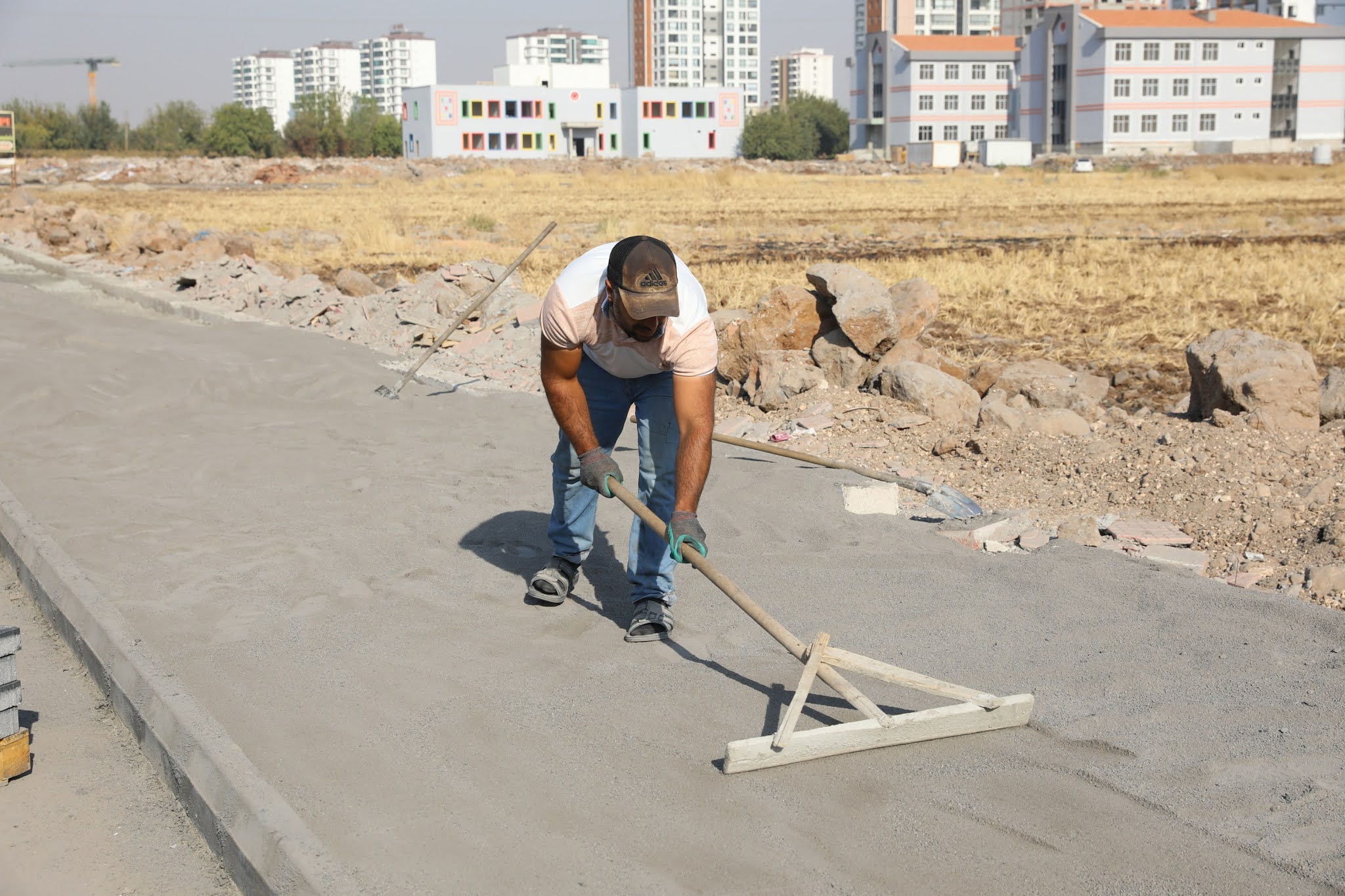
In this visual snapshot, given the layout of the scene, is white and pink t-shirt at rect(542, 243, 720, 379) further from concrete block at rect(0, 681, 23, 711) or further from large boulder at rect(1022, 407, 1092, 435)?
large boulder at rect(1022, 407, 1092, 435)

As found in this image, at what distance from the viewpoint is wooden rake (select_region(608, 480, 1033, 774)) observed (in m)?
3.51


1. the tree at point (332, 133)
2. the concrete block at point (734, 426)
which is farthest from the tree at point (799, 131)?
the concrete block at point (734, 426)

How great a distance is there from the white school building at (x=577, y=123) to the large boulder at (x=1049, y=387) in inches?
3067

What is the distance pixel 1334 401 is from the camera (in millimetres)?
7562

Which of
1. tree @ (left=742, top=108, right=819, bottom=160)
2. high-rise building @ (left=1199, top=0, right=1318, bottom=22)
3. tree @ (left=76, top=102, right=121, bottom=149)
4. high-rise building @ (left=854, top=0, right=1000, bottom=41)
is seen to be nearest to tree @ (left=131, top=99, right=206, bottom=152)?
tree @ (left=76, top=102, right=121, bottom=149)

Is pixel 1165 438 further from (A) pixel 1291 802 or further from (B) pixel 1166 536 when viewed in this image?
(A) pixel 1291 802

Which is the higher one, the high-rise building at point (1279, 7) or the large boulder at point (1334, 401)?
the high-rise building at point (1279, 7)

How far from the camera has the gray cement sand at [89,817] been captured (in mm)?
3059

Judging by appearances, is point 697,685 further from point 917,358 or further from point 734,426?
point 917,358

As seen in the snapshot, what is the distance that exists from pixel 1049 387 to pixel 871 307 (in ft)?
4.61

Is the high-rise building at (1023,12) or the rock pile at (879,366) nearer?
the rock pile at (879,366)

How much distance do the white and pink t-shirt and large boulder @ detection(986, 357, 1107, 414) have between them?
201 inches

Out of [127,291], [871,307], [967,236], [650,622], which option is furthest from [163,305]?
[967,236]

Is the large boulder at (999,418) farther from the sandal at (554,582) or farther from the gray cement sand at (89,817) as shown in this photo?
the gray cement sand at (89,817)
